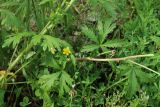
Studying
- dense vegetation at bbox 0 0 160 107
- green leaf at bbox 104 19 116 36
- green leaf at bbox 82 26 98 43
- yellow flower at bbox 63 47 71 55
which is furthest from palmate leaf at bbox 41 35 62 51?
green leaf at bbox 104 19 116 36

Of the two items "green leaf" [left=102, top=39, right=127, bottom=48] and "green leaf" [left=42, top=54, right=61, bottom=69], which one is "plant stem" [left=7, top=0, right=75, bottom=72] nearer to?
"green leaf" [left=42, top=54, right=61, bottom=69]

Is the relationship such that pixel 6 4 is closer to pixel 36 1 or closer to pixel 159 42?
pixel 36 1

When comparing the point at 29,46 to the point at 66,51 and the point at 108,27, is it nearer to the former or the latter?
the point at 66,51

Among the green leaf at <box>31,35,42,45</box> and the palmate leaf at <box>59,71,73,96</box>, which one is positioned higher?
the green leaf at <box>31,35,42,45</box>

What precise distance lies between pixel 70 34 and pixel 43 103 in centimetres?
84

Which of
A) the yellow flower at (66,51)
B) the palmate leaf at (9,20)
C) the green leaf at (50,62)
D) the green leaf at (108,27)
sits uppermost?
the palmate leaf at (9,20)

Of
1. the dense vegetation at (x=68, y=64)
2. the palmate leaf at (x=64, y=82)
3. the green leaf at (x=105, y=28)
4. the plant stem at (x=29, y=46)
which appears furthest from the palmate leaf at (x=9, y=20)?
the green leaf at (x=105, y=28)

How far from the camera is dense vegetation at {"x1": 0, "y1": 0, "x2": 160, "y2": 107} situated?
2.62 metres

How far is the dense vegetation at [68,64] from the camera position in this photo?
2.62 meters

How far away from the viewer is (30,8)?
278 cm

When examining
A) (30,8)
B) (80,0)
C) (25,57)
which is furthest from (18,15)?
(80,0)

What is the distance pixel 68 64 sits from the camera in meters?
2.80

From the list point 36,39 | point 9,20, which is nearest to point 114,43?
point 36,39

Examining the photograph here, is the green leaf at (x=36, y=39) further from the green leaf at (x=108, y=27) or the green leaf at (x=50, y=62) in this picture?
the green leaf at (x=108, y=27)
